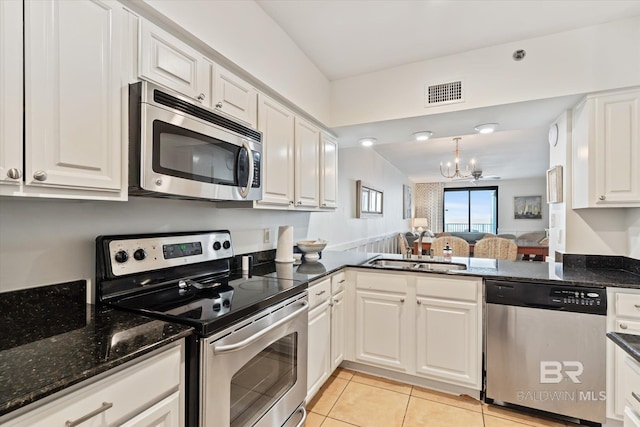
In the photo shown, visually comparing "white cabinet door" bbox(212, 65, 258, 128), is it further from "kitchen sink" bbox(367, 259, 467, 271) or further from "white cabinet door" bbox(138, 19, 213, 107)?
"kitchen sink" bbox(367, 259, 467, 271)

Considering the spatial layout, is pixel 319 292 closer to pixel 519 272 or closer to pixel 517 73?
pixel 519 272

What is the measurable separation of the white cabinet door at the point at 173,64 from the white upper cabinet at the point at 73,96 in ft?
0.36

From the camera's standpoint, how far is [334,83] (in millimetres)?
2832

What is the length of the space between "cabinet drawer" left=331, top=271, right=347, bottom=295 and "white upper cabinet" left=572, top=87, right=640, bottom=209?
1.78 m

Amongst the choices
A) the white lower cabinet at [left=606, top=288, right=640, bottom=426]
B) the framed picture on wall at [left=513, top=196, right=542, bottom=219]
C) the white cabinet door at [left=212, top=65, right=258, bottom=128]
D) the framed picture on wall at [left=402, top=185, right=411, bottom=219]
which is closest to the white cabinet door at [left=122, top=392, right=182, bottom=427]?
the white cabinet door at [left=212, top=65, right=258, bottom=128]

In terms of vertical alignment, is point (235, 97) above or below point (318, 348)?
above

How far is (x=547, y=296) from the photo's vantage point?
1.87 meters

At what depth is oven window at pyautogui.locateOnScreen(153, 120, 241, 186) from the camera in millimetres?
1212

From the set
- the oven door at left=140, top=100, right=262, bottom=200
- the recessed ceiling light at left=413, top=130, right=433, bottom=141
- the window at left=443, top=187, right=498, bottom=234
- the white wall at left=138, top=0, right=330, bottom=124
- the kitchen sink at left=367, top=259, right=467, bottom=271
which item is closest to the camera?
the oven door at left=140, top=100, right=262, bottom=200

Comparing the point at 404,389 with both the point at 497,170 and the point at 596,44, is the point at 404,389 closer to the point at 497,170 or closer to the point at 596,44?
the point at 596,44

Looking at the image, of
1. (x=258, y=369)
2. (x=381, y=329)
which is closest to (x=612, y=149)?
(x=381, y=329)

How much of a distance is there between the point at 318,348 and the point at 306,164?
1.35 metres

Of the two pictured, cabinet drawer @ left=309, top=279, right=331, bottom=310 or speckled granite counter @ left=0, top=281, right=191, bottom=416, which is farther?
cabinet drawer @ left=309, top=279, right=331, bottom=310

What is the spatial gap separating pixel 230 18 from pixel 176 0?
39 centimetres
